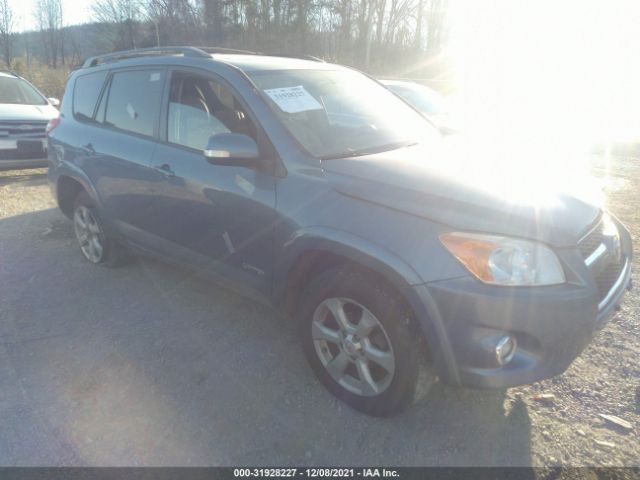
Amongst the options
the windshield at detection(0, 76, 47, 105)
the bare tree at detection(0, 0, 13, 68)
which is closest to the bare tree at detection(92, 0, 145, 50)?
the bare tree at detection(0, 0, 13, 68)

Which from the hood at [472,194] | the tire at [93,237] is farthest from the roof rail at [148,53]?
the hood at [472,194]

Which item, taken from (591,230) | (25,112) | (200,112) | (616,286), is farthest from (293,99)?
(25,112)

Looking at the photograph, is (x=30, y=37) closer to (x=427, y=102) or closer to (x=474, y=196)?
(x=427, y=102)

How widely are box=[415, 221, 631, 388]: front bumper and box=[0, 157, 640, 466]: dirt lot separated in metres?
0.49

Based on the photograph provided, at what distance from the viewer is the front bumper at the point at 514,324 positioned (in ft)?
6.32

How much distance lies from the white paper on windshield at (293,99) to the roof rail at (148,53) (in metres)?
0.65

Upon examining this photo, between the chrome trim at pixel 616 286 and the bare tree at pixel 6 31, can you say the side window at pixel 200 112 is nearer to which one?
the chrome trim at pixel 616 286

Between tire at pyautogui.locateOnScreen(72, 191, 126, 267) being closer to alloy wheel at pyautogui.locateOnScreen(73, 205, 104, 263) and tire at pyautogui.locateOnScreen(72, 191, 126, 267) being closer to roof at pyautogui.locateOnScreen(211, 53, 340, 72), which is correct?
alloy wheel at pyautogui.locateOnScreen(73, 205, 104, 263)

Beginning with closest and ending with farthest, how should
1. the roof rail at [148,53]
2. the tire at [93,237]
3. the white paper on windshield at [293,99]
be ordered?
the white paper on windshield at [293,99], the roof rail at [148,53], the tire at [93,237]

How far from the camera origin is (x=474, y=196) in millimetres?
2105

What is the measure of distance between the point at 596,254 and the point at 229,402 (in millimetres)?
2015

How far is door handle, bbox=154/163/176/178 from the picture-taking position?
3064mm

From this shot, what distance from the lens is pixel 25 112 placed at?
296 inches

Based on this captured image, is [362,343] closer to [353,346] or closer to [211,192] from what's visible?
[353,346]
